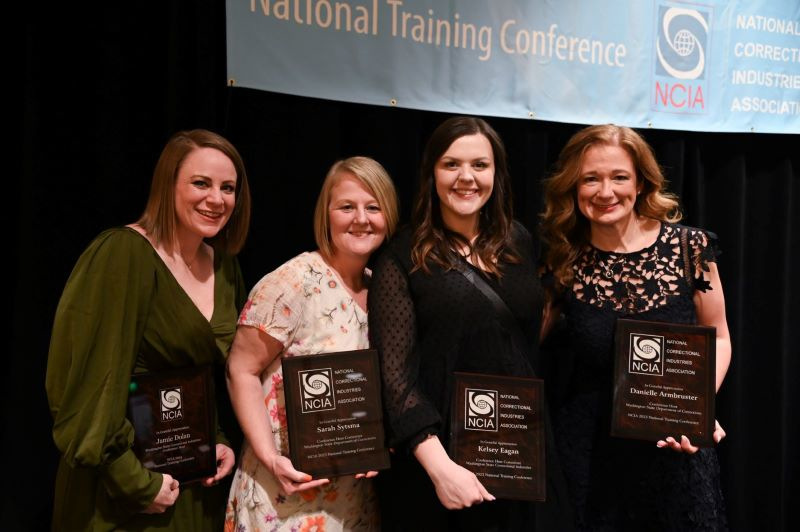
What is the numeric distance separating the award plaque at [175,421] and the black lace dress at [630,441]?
3.22 ft

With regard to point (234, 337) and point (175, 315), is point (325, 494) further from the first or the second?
point (175, 315)

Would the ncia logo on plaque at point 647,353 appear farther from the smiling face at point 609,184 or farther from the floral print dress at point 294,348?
the floral print dress at point 294,348

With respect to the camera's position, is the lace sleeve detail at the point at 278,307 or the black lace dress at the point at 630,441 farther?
the black lace dress at the point at 630,441

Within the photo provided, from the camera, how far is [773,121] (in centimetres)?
284

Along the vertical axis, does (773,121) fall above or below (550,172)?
above

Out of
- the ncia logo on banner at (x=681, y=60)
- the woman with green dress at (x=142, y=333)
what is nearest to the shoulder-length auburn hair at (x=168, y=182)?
the woman with green dress at (x=142, y=333)

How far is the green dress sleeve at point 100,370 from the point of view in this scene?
4.89 ft

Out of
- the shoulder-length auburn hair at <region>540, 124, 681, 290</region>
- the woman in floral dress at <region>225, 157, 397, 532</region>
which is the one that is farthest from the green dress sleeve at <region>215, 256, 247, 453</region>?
the shoulder-length auburn hair at <region>540, 124, 681, 290</region>

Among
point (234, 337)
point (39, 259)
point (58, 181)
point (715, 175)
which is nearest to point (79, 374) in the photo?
point (234, 337)

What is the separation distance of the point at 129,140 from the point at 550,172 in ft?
5.09

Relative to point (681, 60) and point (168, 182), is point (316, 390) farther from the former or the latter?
point (681, 60)

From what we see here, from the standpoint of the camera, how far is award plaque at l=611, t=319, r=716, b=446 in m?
1.67

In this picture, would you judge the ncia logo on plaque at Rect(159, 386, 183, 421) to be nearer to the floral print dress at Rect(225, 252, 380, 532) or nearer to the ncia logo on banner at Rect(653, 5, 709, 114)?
the floral print dress at Rect(225, 252, 380, 532)

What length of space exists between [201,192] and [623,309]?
116 cm
